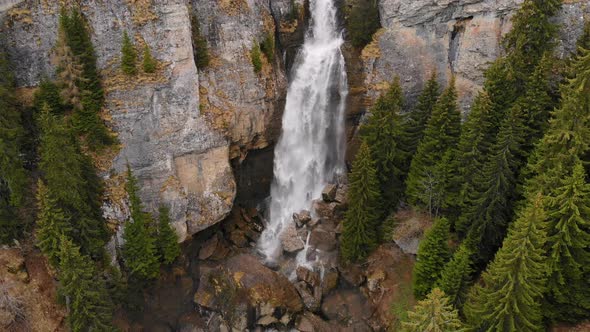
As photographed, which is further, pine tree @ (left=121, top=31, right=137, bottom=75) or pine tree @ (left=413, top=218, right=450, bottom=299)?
pine tree @ (left=121, top=31, right=137, bottom=75)

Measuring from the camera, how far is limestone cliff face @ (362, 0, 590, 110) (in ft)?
123

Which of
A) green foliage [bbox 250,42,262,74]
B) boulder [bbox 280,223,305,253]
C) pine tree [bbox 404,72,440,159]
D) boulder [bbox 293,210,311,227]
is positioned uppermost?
green foliage [bbox 250,42,262,74]

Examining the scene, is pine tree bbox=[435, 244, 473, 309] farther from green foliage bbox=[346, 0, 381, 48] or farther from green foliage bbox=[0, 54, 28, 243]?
green foliage bbox=[0, 54, 28, 243]

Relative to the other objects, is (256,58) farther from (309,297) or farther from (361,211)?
(309,297)

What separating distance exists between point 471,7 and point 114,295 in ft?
126

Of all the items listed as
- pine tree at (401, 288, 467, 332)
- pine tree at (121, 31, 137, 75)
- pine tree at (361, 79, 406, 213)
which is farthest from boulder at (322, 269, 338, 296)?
pine tree at (121, 31, 137, 75)

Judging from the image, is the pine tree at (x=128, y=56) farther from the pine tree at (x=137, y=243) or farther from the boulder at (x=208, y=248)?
the boulder at (x=208, y=248)

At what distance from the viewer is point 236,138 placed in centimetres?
3981

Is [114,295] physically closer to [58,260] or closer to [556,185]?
[58,260]

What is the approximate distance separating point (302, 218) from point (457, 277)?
17378 millimetres

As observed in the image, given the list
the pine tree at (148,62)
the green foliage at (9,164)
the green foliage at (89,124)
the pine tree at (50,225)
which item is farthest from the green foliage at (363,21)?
the pine tree at (50,225)

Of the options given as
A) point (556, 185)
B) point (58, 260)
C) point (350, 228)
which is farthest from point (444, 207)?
point (58, 260)

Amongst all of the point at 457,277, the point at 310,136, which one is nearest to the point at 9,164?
the point at 310,136

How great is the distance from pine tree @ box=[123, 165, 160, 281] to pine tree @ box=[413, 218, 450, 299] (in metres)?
20.6
